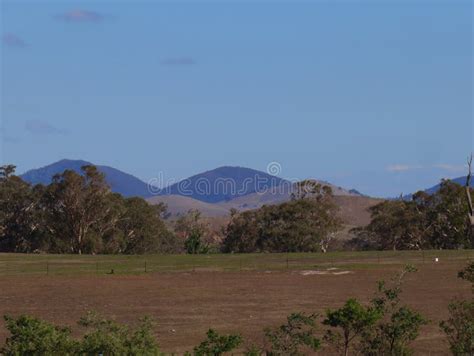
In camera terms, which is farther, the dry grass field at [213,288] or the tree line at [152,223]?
the tree line at [152,223]

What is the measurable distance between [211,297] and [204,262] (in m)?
25.4

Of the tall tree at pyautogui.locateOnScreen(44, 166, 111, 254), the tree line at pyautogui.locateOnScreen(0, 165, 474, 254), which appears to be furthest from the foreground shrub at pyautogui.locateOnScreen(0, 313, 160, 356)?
the tall tree at pyautogui.locateOnScreen(44, 166, 111, 254)

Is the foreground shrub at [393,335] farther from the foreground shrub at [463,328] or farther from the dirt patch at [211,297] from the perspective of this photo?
the dirt patch at [211,297]

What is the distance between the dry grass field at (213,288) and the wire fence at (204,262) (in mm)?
83

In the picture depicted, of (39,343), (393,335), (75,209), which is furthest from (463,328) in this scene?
(75,209)

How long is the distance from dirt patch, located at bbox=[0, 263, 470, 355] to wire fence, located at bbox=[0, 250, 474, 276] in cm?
402

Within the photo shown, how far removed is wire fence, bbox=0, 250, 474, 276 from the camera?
67.0m

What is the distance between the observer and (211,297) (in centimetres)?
4934

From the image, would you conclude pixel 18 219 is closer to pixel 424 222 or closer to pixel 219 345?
pixel 424 222

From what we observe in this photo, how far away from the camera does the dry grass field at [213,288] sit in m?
39.5

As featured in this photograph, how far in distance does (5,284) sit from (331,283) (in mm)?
19854

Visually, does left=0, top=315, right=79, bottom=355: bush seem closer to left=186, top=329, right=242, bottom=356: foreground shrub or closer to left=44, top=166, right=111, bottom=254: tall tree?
left=186, top=329, right=242, bottom=356: foreground shrub

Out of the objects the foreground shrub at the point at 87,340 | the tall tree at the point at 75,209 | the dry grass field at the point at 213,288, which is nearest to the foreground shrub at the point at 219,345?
the foreground shrub at the point at 87,340

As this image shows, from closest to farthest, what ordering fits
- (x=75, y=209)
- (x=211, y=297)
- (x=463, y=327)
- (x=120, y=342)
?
(x=120, y=342) → (x=463, y=327) → (x=211, y=297) → (x=75, y=209)
